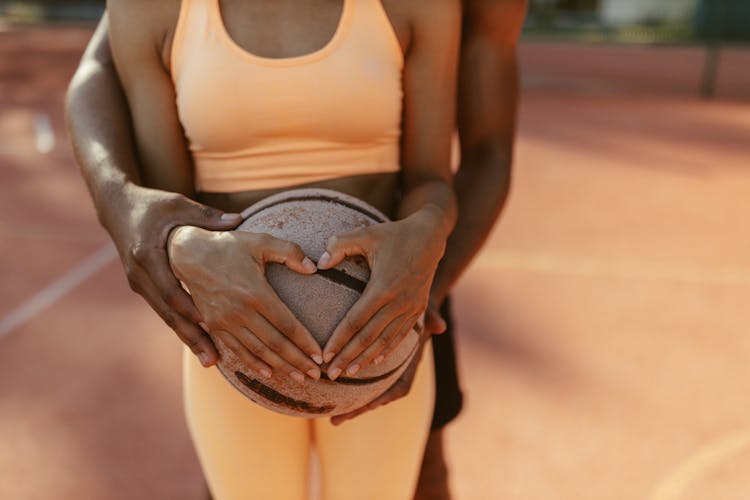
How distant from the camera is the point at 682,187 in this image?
8102mm

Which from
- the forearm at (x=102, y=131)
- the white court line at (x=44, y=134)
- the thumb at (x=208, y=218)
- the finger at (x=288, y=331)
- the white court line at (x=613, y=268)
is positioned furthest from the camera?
the white court line at (x=44, y=134)

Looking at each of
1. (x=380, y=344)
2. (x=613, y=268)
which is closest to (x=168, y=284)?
(x=380, y=344)

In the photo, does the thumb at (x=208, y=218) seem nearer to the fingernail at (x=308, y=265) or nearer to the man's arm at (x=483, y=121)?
the fingernail at (x=308, y=265)

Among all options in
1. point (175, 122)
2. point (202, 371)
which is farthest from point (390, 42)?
point (202, 371)

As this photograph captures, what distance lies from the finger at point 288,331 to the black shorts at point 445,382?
2.62 feet

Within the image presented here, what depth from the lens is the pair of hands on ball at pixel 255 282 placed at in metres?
1.35

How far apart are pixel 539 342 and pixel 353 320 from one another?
142 inches

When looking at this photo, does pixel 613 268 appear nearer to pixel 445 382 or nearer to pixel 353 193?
pixel 445 382

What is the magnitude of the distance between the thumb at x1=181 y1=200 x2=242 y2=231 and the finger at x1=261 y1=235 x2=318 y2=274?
105 mm

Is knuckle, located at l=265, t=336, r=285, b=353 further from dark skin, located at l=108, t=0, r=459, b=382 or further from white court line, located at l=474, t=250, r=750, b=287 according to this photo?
white court line, located at l=474, t=250, r=750, b=287

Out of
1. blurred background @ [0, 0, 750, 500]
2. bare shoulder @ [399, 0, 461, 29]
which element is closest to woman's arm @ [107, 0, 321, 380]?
bare shoulder @ [399, 0, 461, 29]

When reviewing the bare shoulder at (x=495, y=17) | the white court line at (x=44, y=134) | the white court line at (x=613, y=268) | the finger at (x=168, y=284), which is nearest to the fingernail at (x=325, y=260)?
the finger at (x=168, y=284)

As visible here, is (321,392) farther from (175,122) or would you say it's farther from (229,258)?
(175,122)

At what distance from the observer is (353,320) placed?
1.38 meters
